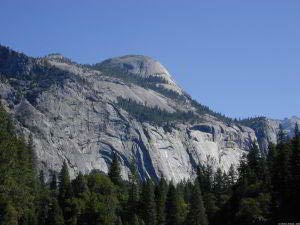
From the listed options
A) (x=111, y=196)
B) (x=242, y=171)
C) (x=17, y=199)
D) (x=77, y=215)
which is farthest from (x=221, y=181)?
(x=17, y=199)

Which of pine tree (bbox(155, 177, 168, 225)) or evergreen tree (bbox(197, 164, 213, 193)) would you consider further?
evergreen tree (bbox(197, 164, 213, 193))

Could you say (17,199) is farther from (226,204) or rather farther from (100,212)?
(226,204)

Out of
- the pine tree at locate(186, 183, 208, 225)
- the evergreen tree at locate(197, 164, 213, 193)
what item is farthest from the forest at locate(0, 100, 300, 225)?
the evergreen tree at locate(197, 164, 213, 193)

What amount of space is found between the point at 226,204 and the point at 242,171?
11521 millimetres

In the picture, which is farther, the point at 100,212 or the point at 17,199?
the point at 100,212

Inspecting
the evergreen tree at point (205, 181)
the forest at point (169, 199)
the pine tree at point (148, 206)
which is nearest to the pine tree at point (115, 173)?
the forest at point (169, 199)

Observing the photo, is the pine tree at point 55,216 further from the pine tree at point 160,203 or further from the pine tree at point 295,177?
the pine tree at point 295,177

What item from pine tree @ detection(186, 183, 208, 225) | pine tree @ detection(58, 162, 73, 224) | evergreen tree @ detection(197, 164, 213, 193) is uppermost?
evergreen tree @ detection(197, 164, 213, 193)

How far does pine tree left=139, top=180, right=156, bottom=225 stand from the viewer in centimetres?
12950

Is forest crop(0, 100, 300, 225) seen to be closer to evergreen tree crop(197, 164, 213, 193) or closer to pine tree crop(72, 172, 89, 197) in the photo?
pine tree crop(72, 172, 89, 197)

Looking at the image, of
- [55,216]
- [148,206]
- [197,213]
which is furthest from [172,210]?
[55,216]

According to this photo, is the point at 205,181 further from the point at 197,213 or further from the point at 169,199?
the point at 197,213

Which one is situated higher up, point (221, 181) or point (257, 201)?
point (221, 181)

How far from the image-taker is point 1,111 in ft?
270
